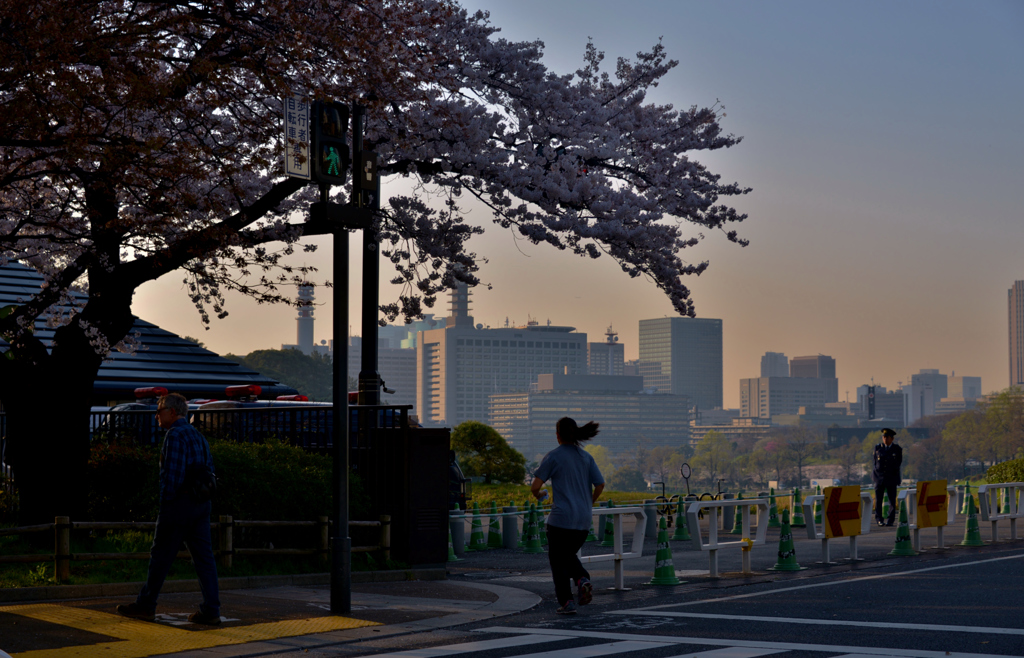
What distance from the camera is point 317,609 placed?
10844 millimetres

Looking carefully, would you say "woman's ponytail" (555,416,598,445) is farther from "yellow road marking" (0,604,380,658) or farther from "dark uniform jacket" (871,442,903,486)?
"dark uniform jacket" (871,442,903,486)

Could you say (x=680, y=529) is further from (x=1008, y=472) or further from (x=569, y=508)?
(x=569, y=508)

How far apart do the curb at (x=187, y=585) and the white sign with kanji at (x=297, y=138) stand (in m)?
4.65

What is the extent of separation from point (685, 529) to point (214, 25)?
1346 centimetres

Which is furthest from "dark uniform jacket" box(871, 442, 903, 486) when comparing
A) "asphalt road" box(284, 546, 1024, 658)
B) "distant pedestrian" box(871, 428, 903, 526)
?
"asphalt road" box(284, 546, 1024, 658)

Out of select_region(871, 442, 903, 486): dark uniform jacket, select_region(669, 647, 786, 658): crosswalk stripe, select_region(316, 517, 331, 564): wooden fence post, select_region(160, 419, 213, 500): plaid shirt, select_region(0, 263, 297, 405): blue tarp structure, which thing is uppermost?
select_region(0, 263, 297, 405): blue tarp structure

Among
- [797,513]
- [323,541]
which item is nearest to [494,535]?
[797,513]

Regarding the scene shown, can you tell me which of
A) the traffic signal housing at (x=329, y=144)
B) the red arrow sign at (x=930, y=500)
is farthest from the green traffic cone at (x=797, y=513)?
the traffic signal housing at (x=329, y=144)

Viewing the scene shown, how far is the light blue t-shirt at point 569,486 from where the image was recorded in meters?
10.8

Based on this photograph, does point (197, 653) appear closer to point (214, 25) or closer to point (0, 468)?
point (214, 25)

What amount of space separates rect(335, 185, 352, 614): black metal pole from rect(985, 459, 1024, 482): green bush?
2031cm

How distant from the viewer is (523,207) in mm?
16922

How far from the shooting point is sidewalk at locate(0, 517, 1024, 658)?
8836mm

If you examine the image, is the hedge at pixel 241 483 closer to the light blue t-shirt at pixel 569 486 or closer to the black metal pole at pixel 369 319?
the black metal pole at pixel 369 319
